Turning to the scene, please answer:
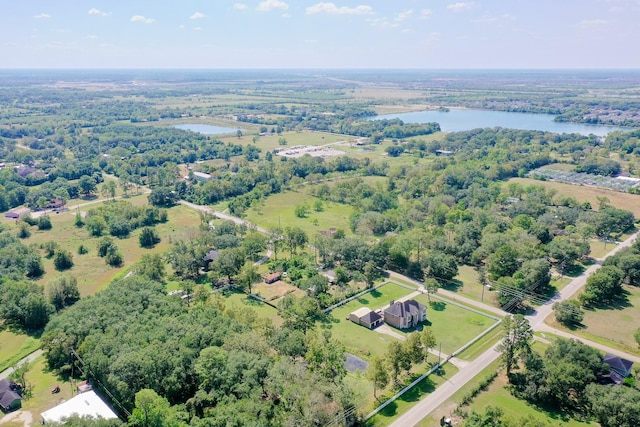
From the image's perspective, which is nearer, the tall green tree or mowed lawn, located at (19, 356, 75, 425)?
mowed lawn, located at (19, 356, 75, 425)

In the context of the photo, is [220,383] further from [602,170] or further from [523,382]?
[602,170]

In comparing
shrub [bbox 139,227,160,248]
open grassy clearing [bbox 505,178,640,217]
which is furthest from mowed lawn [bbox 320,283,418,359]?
open grassy clearing [bbox 505,178,640,217]

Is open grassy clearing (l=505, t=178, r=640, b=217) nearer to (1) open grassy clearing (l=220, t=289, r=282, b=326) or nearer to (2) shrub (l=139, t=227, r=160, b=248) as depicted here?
(1) open grassy clearing (l=220, t=289, r=282, b=326)

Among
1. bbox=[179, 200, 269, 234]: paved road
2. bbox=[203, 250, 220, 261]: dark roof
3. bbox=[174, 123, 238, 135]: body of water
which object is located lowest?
bbox=[179, 200, 269, 234]: paved road

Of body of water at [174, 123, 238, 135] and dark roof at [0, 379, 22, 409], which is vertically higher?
body of water at [174, 123, 238, 135]

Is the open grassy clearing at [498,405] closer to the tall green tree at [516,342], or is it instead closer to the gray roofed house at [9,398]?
the tall green tree at [516,342]

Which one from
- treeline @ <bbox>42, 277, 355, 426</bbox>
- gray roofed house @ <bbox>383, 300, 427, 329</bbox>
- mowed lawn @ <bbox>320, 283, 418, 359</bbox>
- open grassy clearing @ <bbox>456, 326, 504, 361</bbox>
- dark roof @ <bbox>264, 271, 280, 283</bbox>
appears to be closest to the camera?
treeline @ <bbox>42, 277, 355, 426</bbox>

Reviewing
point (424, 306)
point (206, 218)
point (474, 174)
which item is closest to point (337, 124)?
point (474, 174)

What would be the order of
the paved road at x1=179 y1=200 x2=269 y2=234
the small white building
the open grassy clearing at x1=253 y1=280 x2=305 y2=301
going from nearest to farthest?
the small white building → the open grassy clearing at x1=253 y1=280 x2=305 y2=301 → the paved road at x1=179 y1=200 x2=269 y2=234

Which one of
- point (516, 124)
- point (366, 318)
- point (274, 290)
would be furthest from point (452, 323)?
point (516, 124)
